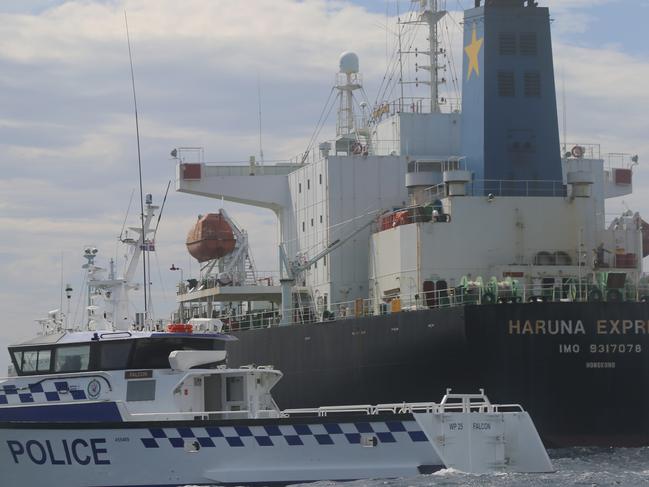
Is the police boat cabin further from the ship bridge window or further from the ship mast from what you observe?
the ship mast

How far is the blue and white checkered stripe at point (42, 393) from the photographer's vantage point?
23.5 metres

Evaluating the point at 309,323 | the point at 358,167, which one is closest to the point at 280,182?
the point at 358,167

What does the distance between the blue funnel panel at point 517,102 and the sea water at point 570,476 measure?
343 inches

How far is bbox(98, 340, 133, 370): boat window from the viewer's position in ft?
76.9

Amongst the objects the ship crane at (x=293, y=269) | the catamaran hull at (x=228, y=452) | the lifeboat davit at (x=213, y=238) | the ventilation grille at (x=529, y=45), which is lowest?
the catamaran hull at (x=228, y=452)

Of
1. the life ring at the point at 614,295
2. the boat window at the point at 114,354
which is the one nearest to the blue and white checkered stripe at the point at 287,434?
the boat window at the point at 114,354

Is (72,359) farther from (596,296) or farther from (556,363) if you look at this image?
(596,296)

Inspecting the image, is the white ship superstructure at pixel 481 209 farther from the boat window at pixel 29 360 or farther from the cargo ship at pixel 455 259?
the boat window at pixel 29 360

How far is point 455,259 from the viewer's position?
33.8 meters

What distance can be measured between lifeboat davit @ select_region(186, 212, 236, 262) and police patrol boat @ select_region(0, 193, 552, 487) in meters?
16.9

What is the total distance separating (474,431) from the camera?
22172 millimetres

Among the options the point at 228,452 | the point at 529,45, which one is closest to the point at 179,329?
the point at 228,452

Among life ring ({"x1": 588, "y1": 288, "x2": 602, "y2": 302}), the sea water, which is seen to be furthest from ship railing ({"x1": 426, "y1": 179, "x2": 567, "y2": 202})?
the sea water

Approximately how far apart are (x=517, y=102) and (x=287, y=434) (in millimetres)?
15536
